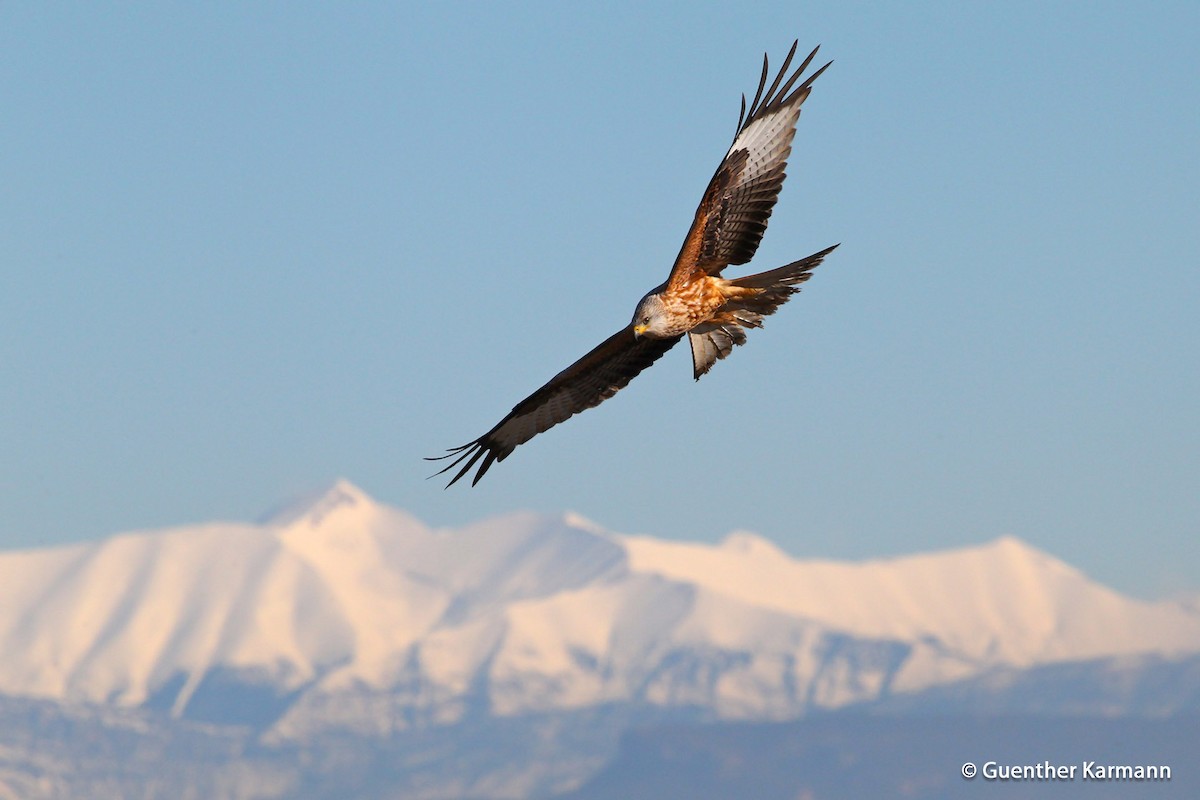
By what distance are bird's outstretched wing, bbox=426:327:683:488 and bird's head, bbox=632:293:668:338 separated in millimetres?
1554

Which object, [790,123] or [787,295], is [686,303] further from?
[790,123]

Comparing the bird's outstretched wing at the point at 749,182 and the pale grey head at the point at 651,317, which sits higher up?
the bird's outstretched wing at the point at 749,182

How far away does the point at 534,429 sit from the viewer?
21.7 meters

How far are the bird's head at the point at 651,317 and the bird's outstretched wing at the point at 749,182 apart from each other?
0.58m

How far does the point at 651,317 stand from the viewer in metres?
19.4

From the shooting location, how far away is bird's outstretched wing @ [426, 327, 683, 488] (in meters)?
21.2

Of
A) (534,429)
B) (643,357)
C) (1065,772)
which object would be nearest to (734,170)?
(643,357)

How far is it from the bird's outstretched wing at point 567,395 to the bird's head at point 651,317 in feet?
5.10

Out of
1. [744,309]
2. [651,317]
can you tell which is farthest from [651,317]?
[744,309]

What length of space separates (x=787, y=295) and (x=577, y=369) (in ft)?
9.53

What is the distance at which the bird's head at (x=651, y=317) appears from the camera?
19.3 meters

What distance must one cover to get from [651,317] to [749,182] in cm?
190

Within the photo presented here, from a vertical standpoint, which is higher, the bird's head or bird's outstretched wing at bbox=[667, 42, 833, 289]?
bird's outstretched wing at bbox=[667, 42, 833, 289]

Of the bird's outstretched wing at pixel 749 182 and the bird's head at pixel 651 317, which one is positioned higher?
the bird's outstretched wing at pixel 749 182
